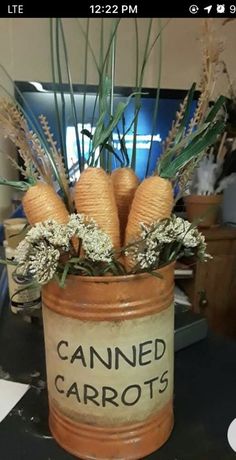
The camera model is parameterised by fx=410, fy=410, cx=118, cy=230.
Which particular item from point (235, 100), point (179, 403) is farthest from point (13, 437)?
point (235, 100)

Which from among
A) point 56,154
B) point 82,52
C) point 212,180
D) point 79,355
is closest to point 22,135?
point 56,154

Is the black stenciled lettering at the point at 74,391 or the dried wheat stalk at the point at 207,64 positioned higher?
the dried wheat stalk at the point at 207,64

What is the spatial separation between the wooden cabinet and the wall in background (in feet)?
2.19

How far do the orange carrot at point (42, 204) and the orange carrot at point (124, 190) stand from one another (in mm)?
75

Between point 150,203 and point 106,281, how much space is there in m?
0.09

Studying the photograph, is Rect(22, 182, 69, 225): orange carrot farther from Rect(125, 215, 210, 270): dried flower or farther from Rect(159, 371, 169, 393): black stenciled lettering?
Rect(159, 371, 169, 393): black stenciled lettering

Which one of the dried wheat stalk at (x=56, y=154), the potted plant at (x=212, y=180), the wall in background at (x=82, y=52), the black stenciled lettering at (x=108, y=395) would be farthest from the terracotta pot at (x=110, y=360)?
the wall in background at (x=82, y=52)

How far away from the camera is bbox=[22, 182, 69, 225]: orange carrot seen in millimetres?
441

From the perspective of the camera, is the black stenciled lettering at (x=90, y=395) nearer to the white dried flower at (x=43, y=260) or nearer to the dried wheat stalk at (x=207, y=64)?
the white dried flower at (x=43, y=260)

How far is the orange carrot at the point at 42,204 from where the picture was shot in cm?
44

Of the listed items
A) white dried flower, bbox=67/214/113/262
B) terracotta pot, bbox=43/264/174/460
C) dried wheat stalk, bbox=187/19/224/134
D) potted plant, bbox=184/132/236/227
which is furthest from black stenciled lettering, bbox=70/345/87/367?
potted plant, bbox=184/132/236/227

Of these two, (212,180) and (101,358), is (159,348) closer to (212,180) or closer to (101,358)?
(101,358)

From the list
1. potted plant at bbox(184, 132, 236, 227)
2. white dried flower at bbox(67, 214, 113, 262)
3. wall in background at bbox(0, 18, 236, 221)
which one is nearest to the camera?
white dried flower at bbox(67, 214, 113, 262)
